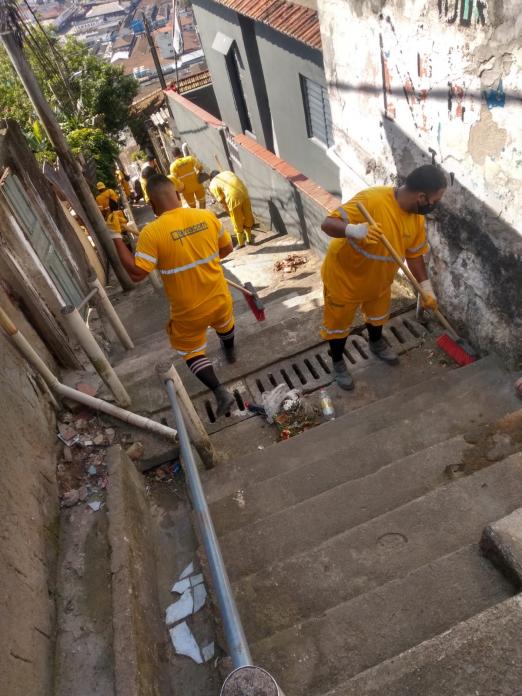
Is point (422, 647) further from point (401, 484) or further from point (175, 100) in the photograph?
point (175, 100)

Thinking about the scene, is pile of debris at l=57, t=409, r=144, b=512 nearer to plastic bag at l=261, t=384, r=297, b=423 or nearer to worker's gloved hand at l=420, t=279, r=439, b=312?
plastic bag at l=261, t=384, r=297, b=423

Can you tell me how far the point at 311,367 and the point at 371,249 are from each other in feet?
4.76

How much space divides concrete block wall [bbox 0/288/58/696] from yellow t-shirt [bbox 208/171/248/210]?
6347 millimetres

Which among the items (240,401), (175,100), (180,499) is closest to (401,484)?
(180,499)

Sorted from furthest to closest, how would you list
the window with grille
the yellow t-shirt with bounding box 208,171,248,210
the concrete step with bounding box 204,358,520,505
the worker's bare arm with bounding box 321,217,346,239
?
the yellow t-shirt with bounding box 208,171,248,210
the window with grille
the worker's bare arm with bounding box 321,217,346,239
the concrete step with bounding box 204,358,520,505

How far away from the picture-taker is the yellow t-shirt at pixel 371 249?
141 inches

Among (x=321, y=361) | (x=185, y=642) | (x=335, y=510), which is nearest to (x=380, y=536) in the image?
(x=335, y=510)

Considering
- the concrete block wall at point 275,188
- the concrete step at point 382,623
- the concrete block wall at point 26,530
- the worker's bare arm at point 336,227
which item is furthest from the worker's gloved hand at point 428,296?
the concrete block wall at point 275,188

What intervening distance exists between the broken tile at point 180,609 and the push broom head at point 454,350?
2.87 meters

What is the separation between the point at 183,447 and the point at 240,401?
1.92m

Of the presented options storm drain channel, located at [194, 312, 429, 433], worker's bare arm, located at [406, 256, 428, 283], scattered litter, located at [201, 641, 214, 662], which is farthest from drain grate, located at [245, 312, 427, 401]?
scattered litter, located at [201, 641, 214, 662]

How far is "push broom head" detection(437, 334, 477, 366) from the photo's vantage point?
13.5 ft

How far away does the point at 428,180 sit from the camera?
10.7ft

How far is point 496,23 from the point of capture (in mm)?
2697
